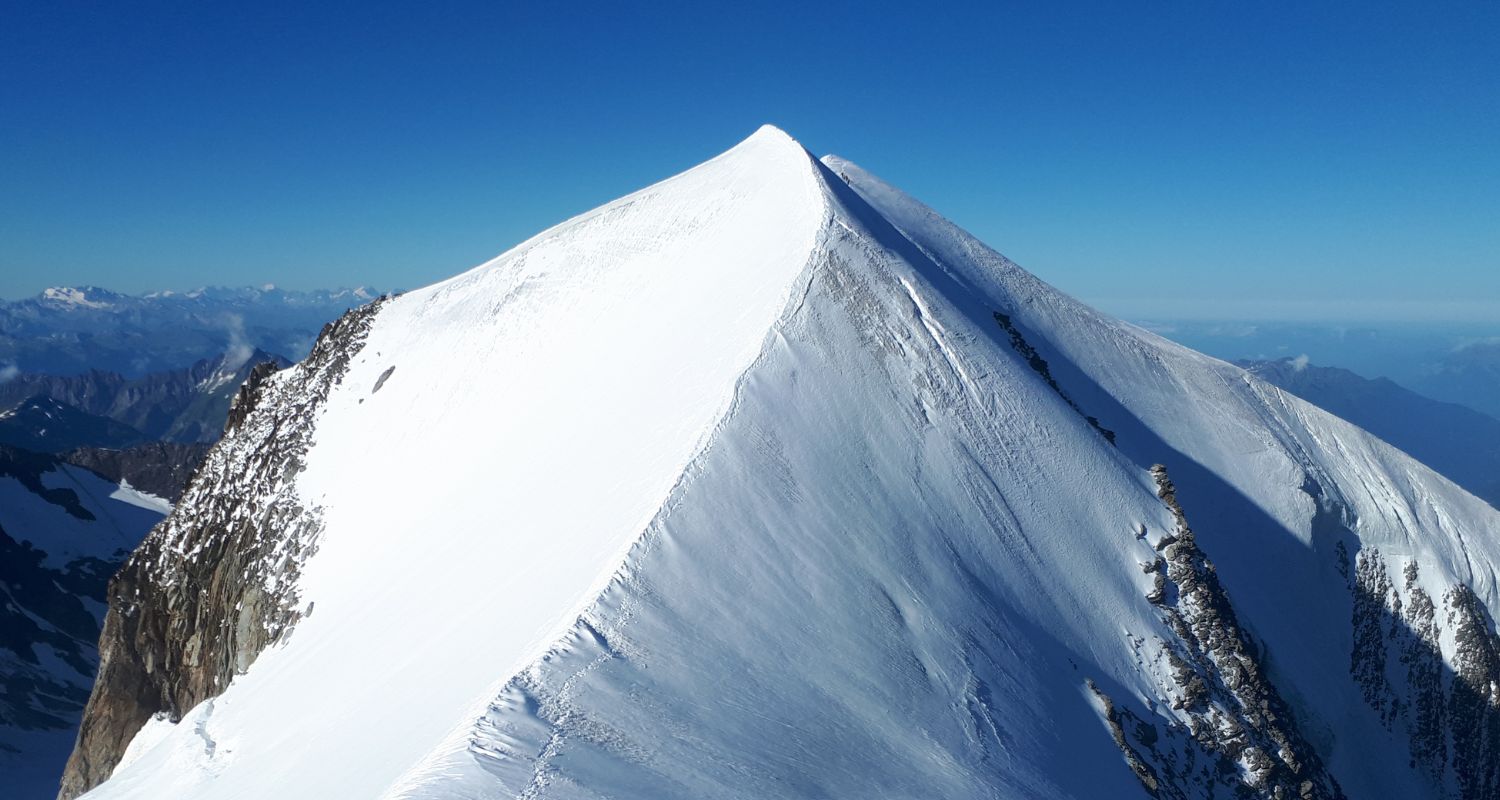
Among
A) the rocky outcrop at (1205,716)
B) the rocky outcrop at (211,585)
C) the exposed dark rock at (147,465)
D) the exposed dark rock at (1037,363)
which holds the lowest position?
the exposed dark rock at (147,465)

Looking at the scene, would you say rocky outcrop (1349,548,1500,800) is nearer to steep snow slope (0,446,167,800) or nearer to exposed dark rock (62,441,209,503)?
steep snow slope (0,446,167,800)

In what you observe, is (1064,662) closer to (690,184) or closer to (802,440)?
(802,440)

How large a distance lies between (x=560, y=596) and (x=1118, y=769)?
1619 cm

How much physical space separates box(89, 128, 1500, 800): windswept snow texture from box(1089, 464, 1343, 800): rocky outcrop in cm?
15

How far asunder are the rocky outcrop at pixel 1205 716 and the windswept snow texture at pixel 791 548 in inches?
5.9

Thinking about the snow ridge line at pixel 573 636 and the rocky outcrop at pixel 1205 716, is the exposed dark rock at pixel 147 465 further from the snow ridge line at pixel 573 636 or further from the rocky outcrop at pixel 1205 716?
the rocky outcrop at pixel 1205 716

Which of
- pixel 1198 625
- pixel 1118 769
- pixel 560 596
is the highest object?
pixel 1198 625

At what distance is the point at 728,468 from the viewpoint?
2406cm

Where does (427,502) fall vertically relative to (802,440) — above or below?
below

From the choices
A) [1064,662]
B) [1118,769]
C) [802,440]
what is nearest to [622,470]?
[802,440]

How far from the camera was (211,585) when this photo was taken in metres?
39.1

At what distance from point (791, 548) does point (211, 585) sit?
32.1 meters

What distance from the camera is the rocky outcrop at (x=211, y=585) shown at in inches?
1430

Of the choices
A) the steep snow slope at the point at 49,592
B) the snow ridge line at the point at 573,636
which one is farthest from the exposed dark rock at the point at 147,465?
the snow ridge line at the point at 573,636
